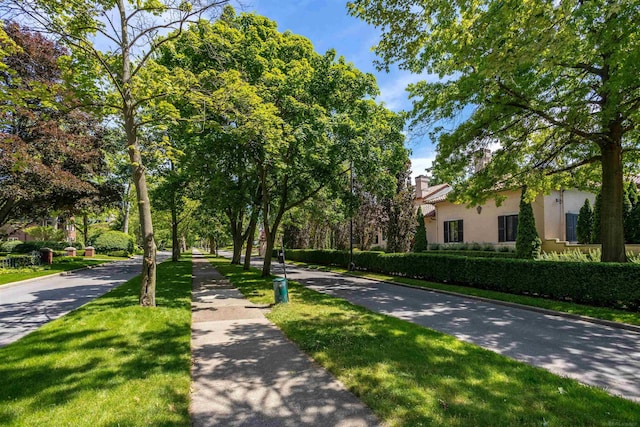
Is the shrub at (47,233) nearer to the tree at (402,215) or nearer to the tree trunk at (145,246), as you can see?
the tree at (402,215)

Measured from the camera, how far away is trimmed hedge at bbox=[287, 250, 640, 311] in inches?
364

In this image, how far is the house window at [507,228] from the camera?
791 inches

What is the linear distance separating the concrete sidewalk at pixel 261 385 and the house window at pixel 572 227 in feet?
66.3

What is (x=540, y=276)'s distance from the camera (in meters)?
11.2

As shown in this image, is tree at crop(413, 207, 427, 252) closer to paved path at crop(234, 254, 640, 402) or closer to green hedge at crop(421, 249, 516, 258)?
green hedge at crop(421, 249, 516, 258)

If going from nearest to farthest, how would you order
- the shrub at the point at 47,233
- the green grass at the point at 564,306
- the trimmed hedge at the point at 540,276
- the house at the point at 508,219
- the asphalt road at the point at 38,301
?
the asphalt road at the point at 38,301 → the green grass at the point at 564,306 → the trimmed hedge at the point at 540,276 → the house at the point at 508,219 → the shrub at the point at 47,233

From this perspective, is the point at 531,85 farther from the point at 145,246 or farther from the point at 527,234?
the point at 145,246

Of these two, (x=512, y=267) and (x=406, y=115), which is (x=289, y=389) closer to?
(x=512, y=267)

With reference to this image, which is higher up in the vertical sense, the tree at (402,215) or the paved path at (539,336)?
the tree at (402,215)

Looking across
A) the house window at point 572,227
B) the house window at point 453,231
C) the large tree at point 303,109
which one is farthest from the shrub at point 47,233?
the house window at point 572,227

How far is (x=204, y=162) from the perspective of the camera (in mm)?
14047

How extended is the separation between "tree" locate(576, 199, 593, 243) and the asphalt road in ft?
77.5

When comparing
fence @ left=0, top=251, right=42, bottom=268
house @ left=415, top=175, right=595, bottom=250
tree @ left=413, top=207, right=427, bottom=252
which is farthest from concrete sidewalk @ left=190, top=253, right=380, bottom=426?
fence @ left=0, top=251, right=42, bottom=268

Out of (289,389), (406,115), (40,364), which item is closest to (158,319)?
(40,364)
